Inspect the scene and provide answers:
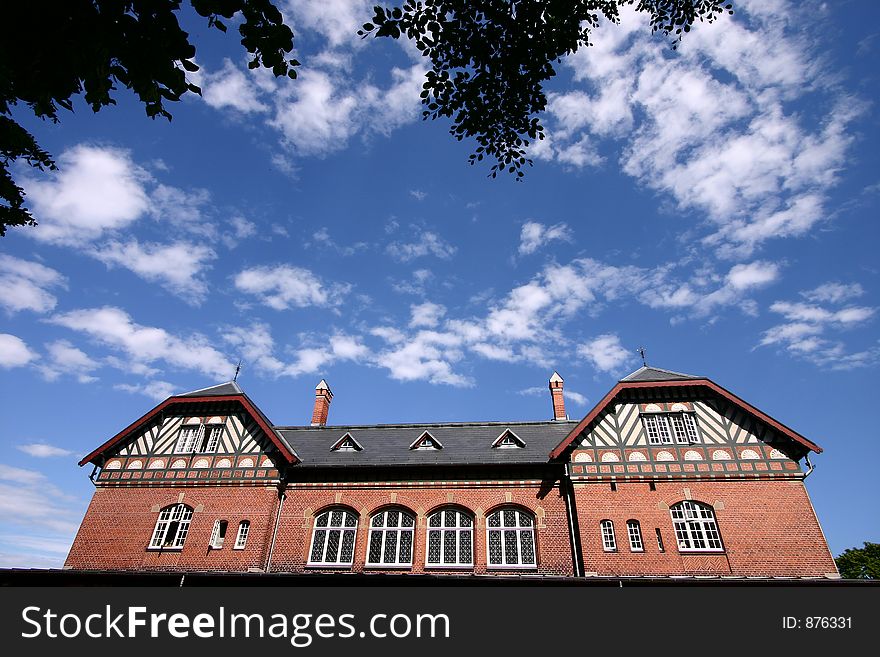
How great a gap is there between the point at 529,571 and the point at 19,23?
1757cm

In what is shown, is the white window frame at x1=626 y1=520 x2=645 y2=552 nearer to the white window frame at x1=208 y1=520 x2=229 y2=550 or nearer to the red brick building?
the red brick building

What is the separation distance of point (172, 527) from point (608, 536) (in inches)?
643

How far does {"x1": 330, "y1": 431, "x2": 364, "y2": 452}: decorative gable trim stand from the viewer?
20625 mm

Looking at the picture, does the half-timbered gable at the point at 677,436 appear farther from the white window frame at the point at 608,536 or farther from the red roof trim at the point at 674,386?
the white window frame at the point at 608,536

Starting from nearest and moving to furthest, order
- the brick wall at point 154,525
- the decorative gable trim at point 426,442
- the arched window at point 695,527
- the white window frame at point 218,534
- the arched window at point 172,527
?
1. the arched window at point 695,527
2. the brick wall at point 154,525
3. the white window frame at point 218,534
4. the arched window at point 172,527
5. the decorative gable trim at point 426,442

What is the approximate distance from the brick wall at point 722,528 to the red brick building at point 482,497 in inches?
1.6

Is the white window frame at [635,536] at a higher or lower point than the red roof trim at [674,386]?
lower

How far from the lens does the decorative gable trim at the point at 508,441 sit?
19.5m

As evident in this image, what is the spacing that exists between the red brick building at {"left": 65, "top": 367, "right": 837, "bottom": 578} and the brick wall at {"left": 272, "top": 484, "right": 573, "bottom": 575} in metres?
0.05

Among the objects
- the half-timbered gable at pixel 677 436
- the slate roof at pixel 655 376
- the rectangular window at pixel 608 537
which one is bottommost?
the rectangular window at pixel 608 537

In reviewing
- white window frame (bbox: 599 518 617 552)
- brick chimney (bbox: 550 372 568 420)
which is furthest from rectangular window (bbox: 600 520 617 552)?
brick chimney (bbox: 550 372 568 420)

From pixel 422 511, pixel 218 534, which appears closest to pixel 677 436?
pixel 422 511

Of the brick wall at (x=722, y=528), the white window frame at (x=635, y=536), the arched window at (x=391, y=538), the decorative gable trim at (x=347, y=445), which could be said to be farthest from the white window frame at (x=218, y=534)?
the white window frame at (x=635, y=536)
